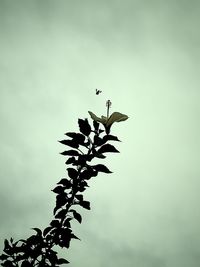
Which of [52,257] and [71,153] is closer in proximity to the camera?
[71,153]

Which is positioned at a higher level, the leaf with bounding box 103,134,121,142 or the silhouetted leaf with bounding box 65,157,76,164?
the leaf with bounding box 103,134,121,142

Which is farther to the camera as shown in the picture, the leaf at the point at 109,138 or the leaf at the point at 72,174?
the leaf at the point at 72,174

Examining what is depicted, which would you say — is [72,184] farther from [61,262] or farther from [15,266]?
[15,266]

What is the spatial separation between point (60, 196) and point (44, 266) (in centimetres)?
93

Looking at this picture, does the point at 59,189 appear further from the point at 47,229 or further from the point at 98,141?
the point at 98,141

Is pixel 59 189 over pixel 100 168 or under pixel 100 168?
under

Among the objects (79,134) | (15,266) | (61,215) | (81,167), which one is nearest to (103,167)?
(81,167)

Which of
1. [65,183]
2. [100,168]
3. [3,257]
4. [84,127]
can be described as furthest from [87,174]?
[3,257]

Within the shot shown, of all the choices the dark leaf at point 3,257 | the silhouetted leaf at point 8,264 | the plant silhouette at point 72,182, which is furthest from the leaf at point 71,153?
the dark leaf at point 3,257

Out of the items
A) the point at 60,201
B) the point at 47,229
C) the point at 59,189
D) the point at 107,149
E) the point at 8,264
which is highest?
the point at 107,149

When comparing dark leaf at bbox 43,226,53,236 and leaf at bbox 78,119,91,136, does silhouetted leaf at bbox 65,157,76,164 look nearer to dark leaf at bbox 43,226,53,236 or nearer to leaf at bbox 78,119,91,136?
leaf at bbox 78,119,91,136

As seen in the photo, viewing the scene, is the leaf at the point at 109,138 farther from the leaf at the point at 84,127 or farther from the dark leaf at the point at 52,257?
the dark leaf at the point at 52,257

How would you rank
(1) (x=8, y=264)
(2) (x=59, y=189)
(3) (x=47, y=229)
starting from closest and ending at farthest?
(2) (x=59, y=189) → (3) (x=47, y=229) → (1) (x=8, y=264)

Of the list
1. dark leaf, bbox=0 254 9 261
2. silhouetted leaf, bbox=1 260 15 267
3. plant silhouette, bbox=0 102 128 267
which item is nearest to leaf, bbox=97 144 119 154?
plant silhouette, bbox=0 102 128 267
